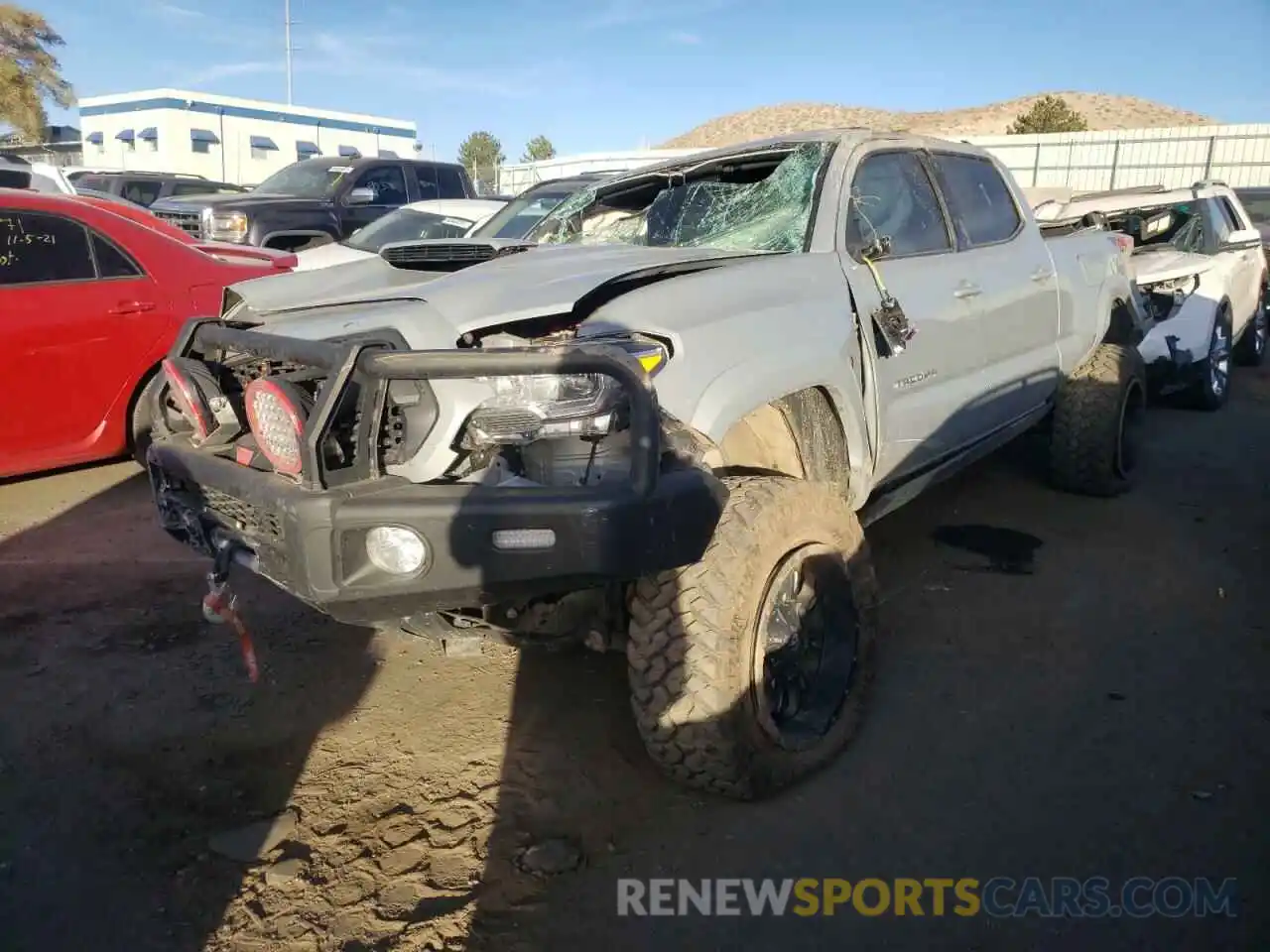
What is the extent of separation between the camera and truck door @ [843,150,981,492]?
3.37 meters

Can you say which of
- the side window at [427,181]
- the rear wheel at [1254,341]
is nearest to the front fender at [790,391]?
the rear wheel at [1254,341]

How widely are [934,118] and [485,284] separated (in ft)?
225

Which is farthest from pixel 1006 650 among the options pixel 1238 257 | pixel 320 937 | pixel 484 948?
pixel 1238 257

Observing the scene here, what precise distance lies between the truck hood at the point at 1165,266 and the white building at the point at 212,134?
30.7m

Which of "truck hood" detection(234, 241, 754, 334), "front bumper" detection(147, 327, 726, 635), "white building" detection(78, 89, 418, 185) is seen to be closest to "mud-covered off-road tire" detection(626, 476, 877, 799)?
"front bumper" detection(147, 327, 726, 635)

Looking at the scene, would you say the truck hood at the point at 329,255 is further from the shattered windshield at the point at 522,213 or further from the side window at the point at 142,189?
the side window at the point at 142,189

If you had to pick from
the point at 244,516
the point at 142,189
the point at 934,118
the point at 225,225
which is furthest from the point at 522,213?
the point at 934,118

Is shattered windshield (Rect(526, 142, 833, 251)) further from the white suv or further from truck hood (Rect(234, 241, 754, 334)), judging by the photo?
the white suv

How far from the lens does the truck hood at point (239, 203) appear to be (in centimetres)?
991

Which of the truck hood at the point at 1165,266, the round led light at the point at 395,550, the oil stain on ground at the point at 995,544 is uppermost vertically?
the truck hood at the point at 1165,266

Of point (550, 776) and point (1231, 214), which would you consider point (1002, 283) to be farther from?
point (1231, 214)

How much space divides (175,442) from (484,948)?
1.73 metres

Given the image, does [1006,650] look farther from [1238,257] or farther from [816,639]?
[1238,257]

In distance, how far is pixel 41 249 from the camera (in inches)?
197
